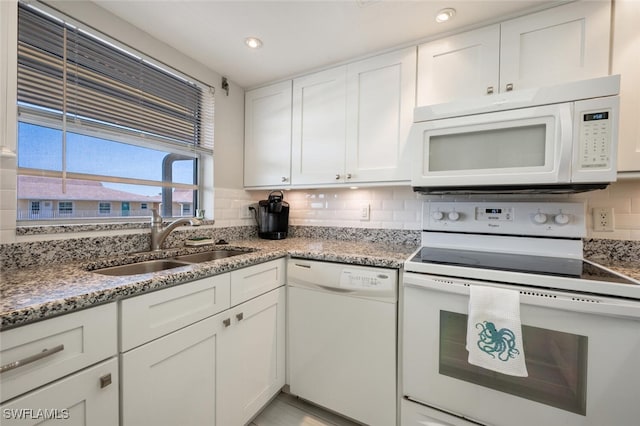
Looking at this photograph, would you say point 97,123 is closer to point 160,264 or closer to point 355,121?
point 160,264

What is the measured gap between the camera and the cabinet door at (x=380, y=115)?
64.1 inches

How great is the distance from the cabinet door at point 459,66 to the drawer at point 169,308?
59.9 inches

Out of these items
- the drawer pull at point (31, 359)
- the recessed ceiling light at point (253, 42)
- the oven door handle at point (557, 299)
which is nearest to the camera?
the drawer pull at point (31, 359)

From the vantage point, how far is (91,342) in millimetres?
793

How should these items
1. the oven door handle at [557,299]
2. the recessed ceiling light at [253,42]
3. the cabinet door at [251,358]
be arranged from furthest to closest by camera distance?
the recessed ceiling light at [253,42] → the cabinet door at [251,358] → the oven door handle at [557,299]

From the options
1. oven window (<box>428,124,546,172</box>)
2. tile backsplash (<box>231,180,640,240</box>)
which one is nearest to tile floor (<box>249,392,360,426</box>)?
tile backsplash (<box>231,180,640,240</box>)

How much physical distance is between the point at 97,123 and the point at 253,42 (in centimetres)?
98

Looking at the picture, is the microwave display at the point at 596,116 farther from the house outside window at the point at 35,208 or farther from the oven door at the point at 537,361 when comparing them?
the house outside window at the point at 35,208

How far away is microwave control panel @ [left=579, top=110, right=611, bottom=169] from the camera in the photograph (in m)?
1.06

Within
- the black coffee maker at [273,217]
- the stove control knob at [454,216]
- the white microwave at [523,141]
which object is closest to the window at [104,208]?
the black coffee maker at [273,217]

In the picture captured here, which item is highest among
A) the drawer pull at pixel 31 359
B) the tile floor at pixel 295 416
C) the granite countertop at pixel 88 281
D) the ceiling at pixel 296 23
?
the ceiling at pixel 296 23

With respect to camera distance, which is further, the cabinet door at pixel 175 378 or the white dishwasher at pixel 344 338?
the white dishwasher at pixel 344 338

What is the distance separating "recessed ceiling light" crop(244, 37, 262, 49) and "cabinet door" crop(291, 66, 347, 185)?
0.41 m

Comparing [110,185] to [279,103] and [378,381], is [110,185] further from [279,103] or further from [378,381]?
[378,381]
